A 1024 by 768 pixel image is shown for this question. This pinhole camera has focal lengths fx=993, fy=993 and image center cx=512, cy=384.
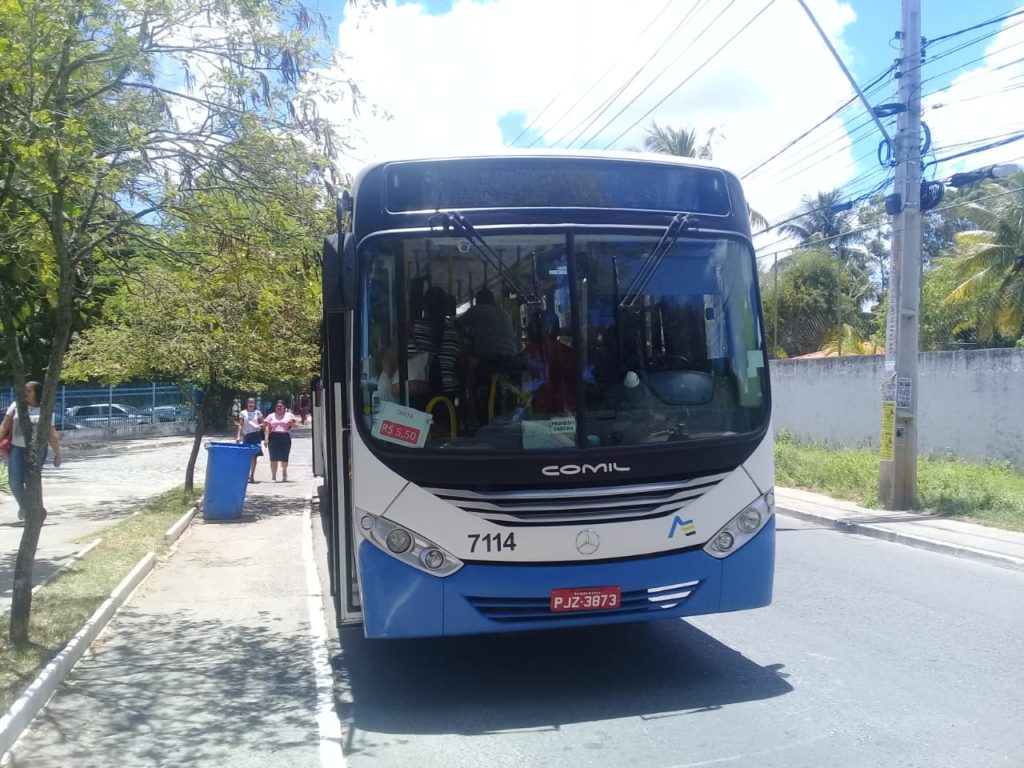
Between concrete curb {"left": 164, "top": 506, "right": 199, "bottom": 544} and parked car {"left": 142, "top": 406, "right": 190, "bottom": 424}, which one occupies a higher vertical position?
parked car {"left": 142, "top": 406, "right": 190, "bottom": 424}

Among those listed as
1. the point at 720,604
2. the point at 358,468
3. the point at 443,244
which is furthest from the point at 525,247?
the point at 720,604

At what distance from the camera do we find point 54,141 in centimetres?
622

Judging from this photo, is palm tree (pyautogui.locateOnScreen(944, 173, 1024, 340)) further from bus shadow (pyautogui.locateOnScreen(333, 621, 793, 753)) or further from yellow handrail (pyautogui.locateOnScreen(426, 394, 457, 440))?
yellow handrail (pyautogui.locateOnScreen(426, 394, 457, 440))

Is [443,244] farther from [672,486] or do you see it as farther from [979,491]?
[979,491]

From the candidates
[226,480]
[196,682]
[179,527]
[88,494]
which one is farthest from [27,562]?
[88,494]

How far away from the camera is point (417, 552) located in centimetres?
556

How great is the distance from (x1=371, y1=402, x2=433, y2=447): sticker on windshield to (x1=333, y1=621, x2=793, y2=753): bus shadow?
160 centimetres

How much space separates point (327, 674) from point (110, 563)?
14.9 ft

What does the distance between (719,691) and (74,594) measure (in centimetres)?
570

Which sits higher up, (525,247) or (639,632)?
(525,247)

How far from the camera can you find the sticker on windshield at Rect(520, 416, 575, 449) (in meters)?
5.65

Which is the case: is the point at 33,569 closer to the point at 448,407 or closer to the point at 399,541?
the point at 399,541

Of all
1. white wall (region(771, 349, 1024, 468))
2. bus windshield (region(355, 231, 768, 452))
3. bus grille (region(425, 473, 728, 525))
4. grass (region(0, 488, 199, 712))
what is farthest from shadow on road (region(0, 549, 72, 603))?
white wall (region(771, 349, 1024, 468))

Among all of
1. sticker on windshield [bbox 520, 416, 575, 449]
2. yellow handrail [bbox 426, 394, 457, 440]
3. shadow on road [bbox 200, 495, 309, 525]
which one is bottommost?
shadow on road [bbox 200, 495, 309, 525]
